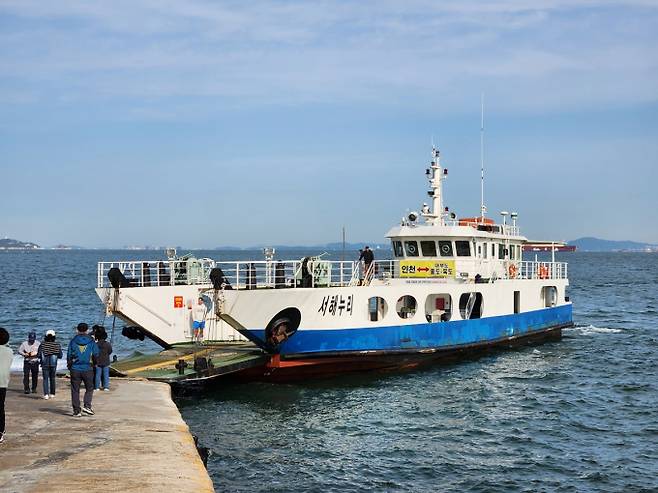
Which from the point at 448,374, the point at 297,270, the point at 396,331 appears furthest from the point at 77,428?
the point at 448,374

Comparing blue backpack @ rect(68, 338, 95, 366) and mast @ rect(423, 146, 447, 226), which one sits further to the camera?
mast @ rect(423, 146, 447, 226)

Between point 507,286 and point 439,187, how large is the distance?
4.88 metres

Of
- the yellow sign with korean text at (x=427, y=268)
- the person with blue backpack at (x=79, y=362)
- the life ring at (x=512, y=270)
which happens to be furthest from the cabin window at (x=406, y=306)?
the person with blue backpack at (x=79, y=362)

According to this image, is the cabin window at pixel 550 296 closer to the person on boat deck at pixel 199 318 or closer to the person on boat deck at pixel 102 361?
the person on boat deck at pixel 199 318

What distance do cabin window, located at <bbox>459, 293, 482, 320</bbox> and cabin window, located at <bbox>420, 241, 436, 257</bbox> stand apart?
6.62 feet

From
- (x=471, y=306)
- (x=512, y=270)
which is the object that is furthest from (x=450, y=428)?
(x=512, y=270)

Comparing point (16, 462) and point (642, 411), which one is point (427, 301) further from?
point (16, 462)

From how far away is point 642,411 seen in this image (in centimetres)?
2253

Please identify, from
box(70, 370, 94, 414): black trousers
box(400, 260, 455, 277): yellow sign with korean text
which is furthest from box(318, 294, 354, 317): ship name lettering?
box(70, 370, 94, 414): black trousers

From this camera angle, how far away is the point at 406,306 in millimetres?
28594

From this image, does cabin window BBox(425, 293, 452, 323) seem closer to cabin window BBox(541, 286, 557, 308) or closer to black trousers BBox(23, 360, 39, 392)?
cabin window BBox(541, 286, 557, 308)

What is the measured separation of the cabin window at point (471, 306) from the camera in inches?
1192

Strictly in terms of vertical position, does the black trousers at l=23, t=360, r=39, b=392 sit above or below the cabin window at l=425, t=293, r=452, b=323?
below

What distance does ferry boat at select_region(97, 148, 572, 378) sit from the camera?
78.8 ft
